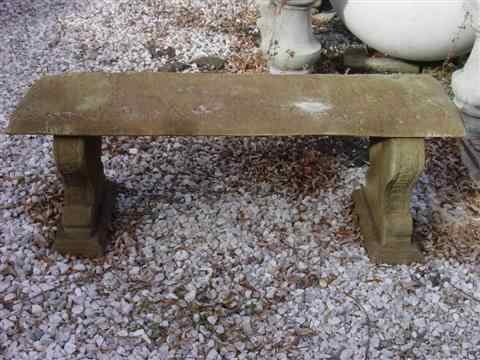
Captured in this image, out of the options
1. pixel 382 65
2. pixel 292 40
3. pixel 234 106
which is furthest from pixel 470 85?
pixel 234 106

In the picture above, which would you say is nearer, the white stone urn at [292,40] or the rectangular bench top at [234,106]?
the rectangular bench top at [234,106]

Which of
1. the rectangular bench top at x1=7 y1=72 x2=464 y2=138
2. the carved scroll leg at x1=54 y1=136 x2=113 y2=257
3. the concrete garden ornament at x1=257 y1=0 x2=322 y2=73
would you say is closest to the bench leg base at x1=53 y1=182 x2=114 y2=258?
the carved scroll leg at x1=54 y1=136 x2=113 y2=257

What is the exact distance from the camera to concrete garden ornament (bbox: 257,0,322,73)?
3527mm

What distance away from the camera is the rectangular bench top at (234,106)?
Answer: 220 cm

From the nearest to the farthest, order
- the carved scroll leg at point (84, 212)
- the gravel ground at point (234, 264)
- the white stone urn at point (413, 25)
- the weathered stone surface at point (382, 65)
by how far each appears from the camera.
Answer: the gravel ground at point (234, 264) < the carved scroll leg at point (84, 212) < the white stone urn at point (413, 25) < the weathered stone surface at point (382, 65)

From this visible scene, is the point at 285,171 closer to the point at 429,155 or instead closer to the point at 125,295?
the point at 429,155

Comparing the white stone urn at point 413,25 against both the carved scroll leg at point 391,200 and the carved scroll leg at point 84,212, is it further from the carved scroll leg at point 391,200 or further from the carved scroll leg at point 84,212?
the carved scroll leg at point 84,212

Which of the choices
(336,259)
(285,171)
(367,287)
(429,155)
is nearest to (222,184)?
(285,171)

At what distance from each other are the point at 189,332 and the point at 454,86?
2139mm

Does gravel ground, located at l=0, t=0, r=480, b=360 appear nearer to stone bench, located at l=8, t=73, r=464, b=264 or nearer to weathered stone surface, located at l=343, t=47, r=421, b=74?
stone bench, located at l=8, t=73, r=464, b=264

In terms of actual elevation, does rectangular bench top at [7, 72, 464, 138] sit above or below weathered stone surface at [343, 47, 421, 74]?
above

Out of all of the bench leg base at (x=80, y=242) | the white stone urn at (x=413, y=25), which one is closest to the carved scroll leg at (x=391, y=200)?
the bench leg base at (x=80, y=242)

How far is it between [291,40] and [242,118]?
1521mm

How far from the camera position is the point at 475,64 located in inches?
129
